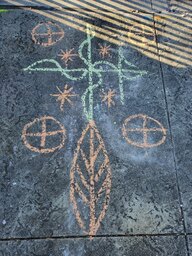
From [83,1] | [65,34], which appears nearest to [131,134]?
[65,34]

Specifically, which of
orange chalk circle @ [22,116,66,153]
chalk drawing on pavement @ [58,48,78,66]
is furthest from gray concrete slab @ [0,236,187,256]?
chalk drawing on pavement @ [58,48,78,66]

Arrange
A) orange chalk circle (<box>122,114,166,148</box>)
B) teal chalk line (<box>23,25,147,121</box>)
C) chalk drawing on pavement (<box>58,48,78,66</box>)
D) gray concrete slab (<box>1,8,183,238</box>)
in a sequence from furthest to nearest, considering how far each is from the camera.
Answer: chalk drawing on pavement (<box>58,48,78,66</box>), teal chalk line (<box>23,25,147,121</box>), orange chalk circle (<box>122,114,166,148</box>), gray concrete slab (<box>1,8,183,238</box>)

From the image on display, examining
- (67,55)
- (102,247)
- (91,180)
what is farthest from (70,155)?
(67,55)

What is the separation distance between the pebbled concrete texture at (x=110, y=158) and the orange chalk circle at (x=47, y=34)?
0.07 m

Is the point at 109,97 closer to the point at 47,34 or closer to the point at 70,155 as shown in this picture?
the point at 70,155

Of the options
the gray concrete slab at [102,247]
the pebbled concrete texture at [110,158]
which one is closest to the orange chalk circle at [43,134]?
the pebbled concrete texture at [110,158]

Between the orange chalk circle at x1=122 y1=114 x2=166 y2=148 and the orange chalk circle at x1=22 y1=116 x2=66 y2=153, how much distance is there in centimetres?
63

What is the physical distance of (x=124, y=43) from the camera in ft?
14.4

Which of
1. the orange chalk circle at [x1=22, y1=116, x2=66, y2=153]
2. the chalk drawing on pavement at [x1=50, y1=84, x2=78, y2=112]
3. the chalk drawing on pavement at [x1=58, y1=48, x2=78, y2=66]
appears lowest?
the orange chalk circle at [x1=22, y1=116, x2=66, y2=153]

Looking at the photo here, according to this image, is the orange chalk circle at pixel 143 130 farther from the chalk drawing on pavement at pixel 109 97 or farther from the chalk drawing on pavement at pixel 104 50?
the chalk drawing on pavement at pixel 104 50

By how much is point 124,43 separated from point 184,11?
0.93 m

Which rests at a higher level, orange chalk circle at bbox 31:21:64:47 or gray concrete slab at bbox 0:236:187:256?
orange chalk circle at bbox 31:21:64:47

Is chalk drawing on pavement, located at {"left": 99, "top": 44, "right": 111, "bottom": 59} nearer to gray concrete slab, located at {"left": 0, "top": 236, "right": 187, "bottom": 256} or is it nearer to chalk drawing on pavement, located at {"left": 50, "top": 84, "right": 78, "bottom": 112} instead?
chalk drawing on pavement, located at {"left": 50, "top": 84, "right": 78, "bottom": 112}

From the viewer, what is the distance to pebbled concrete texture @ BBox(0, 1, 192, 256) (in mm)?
3217
